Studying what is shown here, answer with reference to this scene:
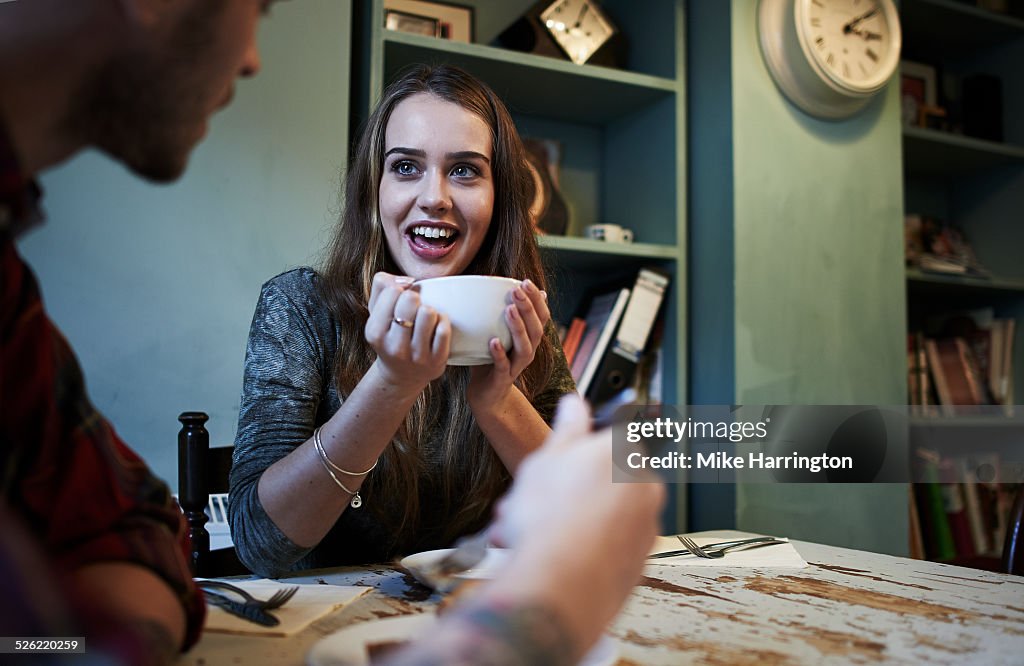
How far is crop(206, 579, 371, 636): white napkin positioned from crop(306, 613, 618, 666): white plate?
103 millimetres

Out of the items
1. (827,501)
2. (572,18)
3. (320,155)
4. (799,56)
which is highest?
(572,18)

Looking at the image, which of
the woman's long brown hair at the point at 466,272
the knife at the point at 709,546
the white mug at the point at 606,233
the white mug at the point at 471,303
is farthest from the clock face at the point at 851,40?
the white mug at the point at 471,303

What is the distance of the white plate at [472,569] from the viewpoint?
0.68 m

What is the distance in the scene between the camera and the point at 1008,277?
262 centimetres

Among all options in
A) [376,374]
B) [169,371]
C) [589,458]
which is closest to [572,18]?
[169,371]

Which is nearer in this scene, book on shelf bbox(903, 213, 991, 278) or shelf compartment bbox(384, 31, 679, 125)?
shelf compartment bbox(384, 31, 679, 125)

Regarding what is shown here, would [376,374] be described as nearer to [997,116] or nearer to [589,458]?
[589,458]

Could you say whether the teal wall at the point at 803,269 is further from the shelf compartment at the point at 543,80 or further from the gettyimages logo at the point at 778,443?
the shelf compartment at the point at 543,80

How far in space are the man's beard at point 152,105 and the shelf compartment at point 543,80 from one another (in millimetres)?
1444

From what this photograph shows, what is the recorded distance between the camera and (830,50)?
2.07 metres

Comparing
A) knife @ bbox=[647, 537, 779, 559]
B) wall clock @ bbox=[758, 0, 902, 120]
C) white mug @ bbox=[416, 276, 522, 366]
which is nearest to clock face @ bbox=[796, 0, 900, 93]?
wall clock @ bbox=[758, 0, 902, 120]

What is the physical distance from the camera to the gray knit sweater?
936 mm

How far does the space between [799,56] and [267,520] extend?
176 centimetres

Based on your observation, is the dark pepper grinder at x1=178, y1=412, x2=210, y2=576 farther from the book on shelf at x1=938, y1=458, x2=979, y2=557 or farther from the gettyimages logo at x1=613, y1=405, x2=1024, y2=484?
the book on shelf at x1=938, y1=458, x2=979, y2=557
